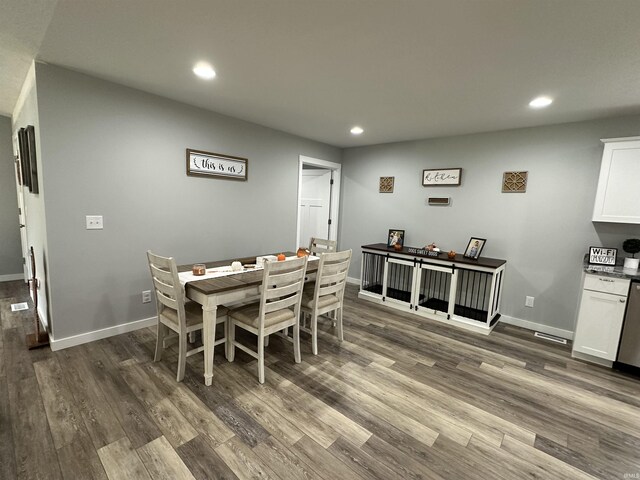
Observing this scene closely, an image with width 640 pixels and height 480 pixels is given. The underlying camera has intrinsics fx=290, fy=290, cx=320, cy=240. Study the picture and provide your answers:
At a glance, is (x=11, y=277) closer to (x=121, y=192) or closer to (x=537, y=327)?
(x=121, y=192)

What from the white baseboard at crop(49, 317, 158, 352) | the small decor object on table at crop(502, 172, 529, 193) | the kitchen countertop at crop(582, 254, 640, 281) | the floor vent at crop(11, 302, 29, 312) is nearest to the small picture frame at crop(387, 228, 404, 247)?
the small decor object on table at crop(502, 172, 529, 193)

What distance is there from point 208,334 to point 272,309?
19.5 inches

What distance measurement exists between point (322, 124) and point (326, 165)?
1265 millimetres

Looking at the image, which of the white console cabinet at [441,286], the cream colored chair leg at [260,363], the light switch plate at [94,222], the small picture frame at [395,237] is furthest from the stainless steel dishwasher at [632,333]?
the light switch plate at [94,222]

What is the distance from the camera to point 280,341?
2982 mm

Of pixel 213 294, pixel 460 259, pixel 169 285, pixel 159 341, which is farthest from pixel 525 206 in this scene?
pixel 159 341

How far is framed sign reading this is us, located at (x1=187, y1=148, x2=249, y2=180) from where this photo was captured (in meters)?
3.22

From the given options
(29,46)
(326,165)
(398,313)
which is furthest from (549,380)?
(29,46)

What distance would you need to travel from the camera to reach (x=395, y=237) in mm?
4438

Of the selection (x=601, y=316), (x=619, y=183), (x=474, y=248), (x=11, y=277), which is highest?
(x=619, y=183)

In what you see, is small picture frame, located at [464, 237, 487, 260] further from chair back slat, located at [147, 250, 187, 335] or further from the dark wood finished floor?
chair back slat, located at [147, 250, 187, 335]

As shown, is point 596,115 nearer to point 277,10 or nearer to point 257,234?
point 277,10

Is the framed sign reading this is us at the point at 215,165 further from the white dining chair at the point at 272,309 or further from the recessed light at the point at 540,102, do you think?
the recessed light at the point at 540,102

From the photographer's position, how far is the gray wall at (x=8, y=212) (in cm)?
415
